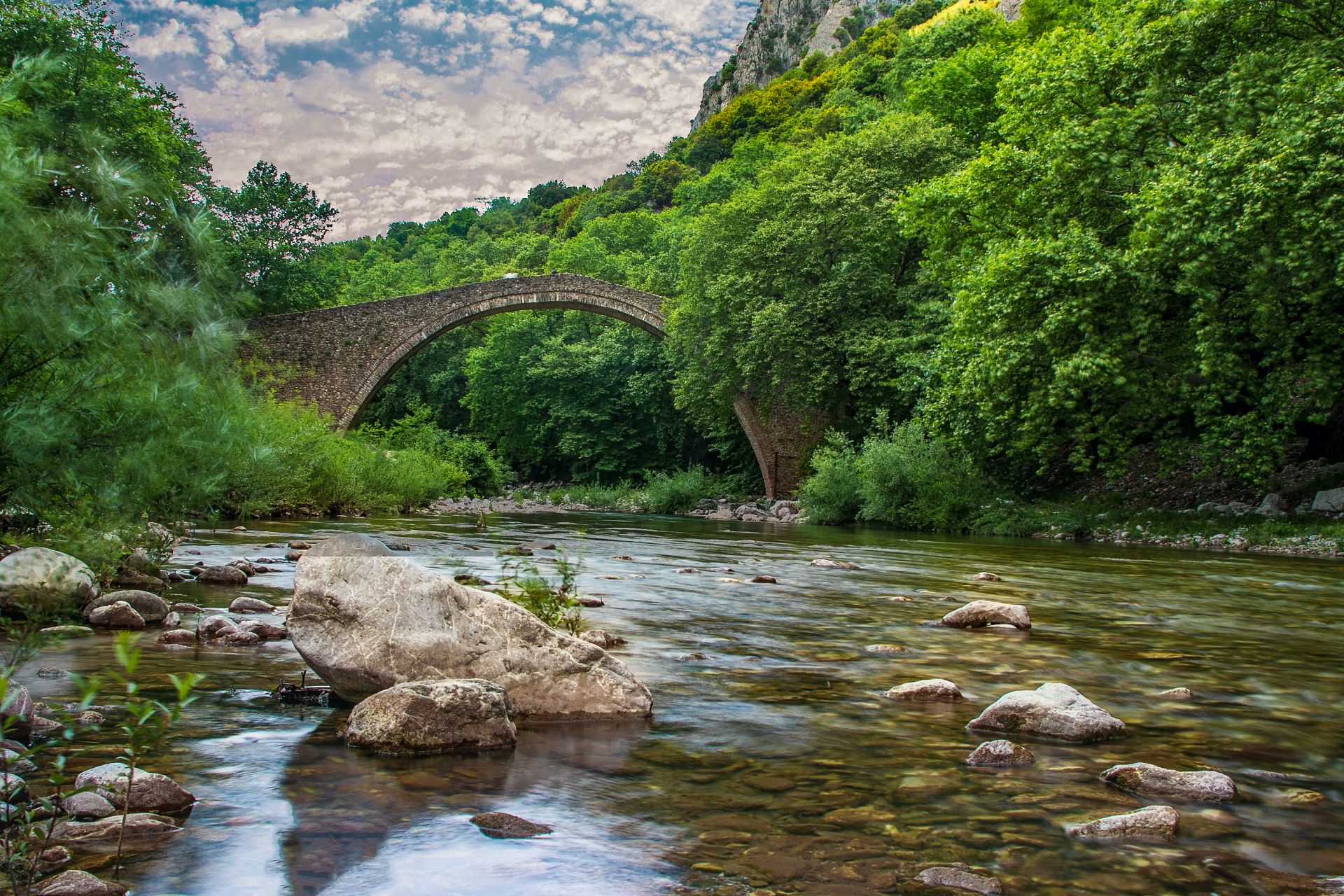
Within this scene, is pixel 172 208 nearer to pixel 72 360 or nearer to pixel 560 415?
pixel 72 360

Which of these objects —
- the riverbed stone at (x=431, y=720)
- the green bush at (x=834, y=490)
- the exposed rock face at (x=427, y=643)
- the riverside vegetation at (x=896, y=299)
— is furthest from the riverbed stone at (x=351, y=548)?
the green bush at (x=834, y=490)

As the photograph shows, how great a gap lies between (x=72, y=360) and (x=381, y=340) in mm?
27169

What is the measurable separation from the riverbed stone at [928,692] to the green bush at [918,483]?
50.5 ft

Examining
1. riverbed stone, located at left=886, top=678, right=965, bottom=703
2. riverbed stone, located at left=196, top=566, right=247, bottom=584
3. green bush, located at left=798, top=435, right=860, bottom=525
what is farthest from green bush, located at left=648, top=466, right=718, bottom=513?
riverbed stone, located at left=886, top=678, right=965, bottom=703

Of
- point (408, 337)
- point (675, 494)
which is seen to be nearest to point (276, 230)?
point (408, 337)

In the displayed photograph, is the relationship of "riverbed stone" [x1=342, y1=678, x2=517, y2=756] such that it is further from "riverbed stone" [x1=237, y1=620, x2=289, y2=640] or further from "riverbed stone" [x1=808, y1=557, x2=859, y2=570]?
"riverbed stone" [x1=808, y1=557, x2=859, y2=570]

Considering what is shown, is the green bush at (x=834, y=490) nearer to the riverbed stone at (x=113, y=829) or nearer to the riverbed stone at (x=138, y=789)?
the riverbed stone at (x=138, y=789)

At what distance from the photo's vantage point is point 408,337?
31.1 meters

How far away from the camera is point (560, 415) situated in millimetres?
38688

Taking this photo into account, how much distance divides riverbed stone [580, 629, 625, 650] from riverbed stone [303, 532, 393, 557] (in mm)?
1382

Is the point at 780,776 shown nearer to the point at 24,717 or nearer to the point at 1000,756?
the point at 1000,756

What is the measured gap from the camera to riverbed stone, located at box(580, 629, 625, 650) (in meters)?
5.12

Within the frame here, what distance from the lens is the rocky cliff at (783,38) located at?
81812 mm

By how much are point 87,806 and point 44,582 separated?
3198 mm
